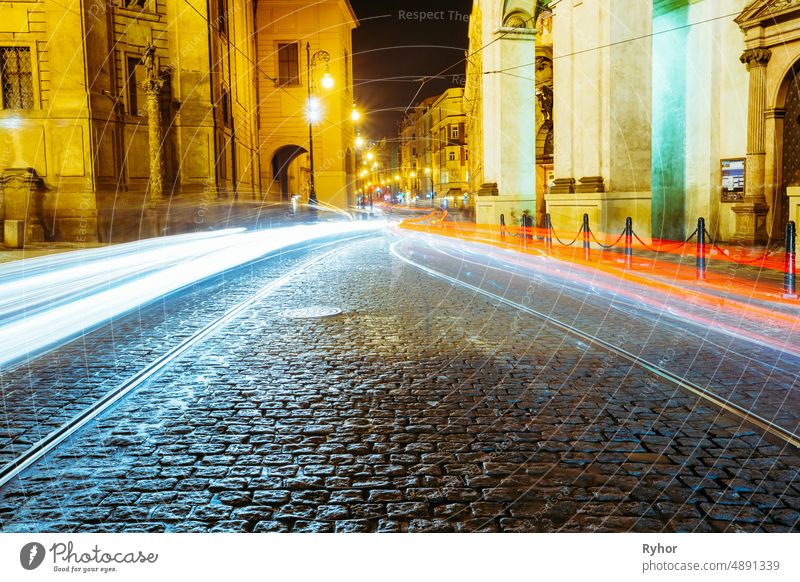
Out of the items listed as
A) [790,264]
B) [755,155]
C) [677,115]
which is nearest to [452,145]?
[677,115]

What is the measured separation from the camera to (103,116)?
28.7 meters

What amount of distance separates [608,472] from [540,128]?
111 feet

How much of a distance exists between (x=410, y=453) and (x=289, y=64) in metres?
52.0

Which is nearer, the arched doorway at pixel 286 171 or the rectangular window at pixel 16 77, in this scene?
the rectangular window at pixel 16 77

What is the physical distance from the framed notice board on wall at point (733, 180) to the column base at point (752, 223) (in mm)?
926

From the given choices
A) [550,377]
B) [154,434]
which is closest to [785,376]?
[550,377]

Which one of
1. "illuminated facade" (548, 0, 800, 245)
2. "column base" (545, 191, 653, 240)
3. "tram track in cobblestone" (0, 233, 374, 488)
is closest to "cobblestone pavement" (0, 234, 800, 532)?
"tram track in cobblestone" (0, 233, 374, 488)

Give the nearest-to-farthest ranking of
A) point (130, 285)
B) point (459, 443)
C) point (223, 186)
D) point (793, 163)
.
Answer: point (459, 443) → point (130, 285) → point (793, 163) → point (223, 186)

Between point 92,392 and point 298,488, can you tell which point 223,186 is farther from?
point 298,488

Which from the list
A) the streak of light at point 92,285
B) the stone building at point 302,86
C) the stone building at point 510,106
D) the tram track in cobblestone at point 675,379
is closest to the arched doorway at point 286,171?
the stone building at point 302,86

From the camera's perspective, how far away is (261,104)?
174ft

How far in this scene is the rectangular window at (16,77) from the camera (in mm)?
28125

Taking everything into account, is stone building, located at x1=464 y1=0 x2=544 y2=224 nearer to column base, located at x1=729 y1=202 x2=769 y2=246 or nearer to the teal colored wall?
the teal colored wall

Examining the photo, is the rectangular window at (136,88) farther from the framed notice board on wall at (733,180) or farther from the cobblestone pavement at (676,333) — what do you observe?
the framed notice board on wall at (733,180)
